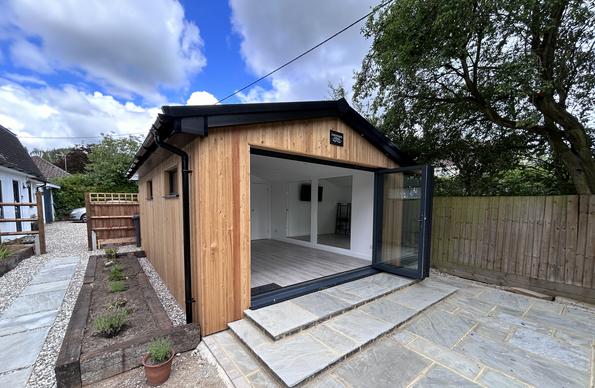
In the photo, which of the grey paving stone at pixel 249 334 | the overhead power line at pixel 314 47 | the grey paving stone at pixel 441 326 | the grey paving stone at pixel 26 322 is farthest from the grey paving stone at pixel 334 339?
the overhead power line at pixel 314 47

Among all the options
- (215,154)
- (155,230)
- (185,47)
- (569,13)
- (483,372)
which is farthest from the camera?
(185,47)

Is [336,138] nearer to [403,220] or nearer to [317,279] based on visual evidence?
[403,220]

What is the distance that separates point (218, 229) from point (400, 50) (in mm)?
3723

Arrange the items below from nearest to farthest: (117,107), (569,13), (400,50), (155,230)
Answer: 1. (569,13)
2. (400,50)
3. (155,230)
4. (117,107)

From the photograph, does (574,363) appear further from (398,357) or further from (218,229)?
(218,229)

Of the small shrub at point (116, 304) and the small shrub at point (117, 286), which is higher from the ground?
the small shrub at point (116, 304)

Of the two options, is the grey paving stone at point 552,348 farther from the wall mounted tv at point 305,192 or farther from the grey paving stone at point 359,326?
the wall mounted tv at point 305,192

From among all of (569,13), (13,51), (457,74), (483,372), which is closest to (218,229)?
(483,372)

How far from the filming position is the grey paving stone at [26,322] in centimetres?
267

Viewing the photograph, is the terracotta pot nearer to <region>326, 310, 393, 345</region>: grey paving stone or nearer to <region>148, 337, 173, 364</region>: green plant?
<region>148, 337, 173, 364</region>: green plant

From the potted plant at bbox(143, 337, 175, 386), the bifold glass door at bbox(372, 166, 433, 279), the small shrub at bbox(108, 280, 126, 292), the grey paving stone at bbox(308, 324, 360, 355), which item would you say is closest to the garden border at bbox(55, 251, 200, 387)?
the potted plant at bbox(143, 337, 175, 386)

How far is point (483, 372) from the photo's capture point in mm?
1974

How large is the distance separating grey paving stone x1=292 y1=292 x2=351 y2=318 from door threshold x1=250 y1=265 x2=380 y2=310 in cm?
14

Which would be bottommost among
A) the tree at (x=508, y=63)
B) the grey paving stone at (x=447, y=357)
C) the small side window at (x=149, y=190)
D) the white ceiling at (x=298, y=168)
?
the grey paving stone at (x=447, y=357)
